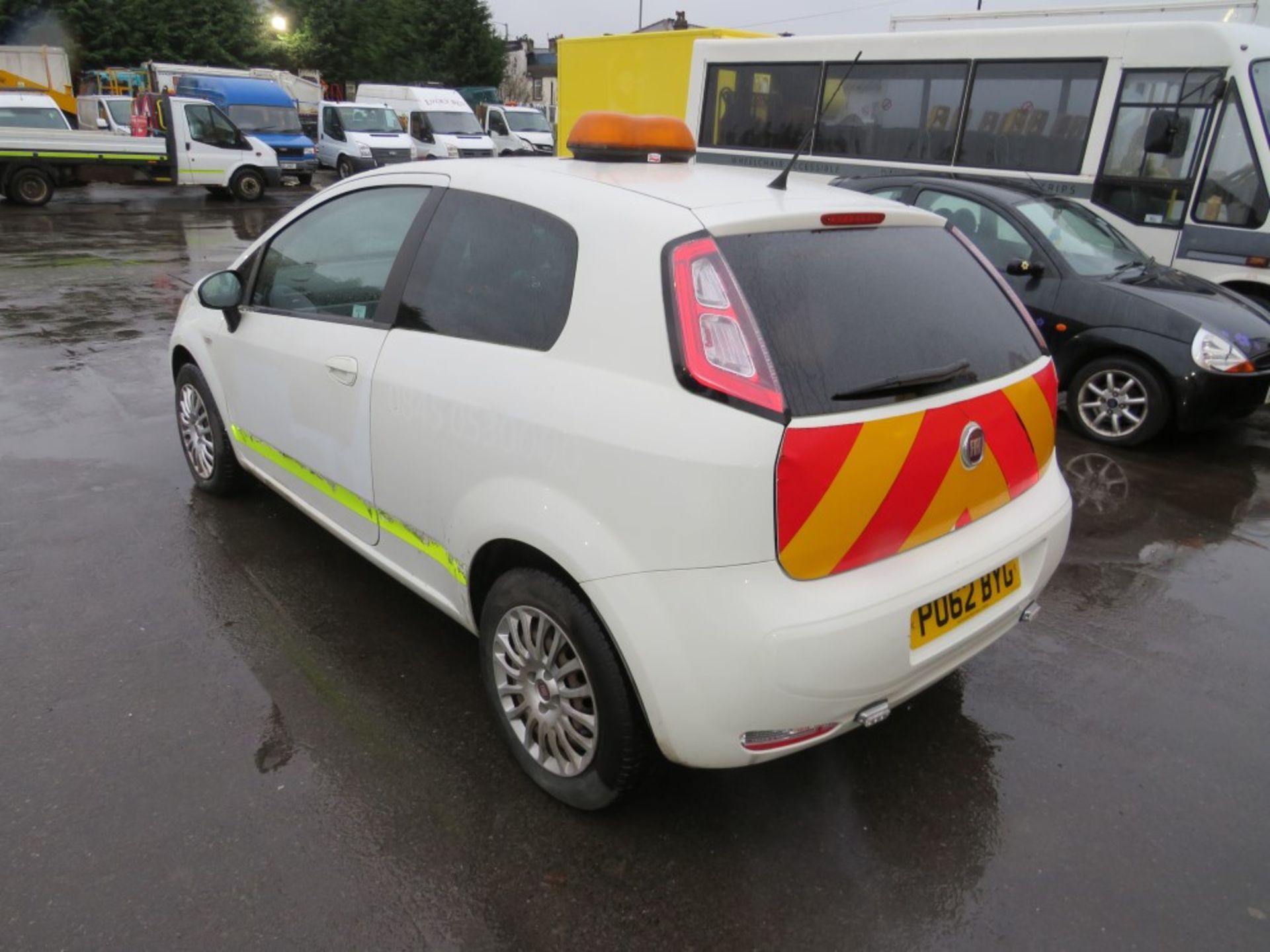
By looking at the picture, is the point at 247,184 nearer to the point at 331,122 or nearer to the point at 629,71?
the point at 331,122

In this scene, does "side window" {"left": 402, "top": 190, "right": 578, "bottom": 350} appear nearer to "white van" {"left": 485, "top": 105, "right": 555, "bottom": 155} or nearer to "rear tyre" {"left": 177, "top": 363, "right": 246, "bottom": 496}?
"rear tyre" {"left": 177, "top": 363, "right": 246, "bottom": 496}

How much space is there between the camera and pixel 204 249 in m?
13.1

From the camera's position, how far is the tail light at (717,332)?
81.9 inches

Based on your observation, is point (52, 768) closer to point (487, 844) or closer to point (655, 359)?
point (487, 844)

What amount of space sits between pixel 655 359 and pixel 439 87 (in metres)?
27.1

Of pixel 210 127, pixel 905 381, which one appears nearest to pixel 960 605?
pixel 905 381

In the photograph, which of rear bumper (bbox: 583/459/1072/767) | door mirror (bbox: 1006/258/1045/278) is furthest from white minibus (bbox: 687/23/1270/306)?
rear bumper (bbox: 583/459/1072/767)

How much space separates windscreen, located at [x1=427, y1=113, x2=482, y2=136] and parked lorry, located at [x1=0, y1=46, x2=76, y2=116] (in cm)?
1464

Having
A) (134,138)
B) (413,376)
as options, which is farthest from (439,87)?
(413,376)

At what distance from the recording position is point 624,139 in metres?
3.12

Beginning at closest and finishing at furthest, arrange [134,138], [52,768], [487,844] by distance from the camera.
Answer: [487,844]
[52,768]
[134,138]

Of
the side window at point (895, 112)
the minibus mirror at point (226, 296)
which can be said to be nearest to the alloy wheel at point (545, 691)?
the minibus mirror at point (226, 296)

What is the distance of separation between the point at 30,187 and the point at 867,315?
19824mm

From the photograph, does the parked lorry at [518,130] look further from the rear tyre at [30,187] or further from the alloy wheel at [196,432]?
the alloy wheel at [196,432]
